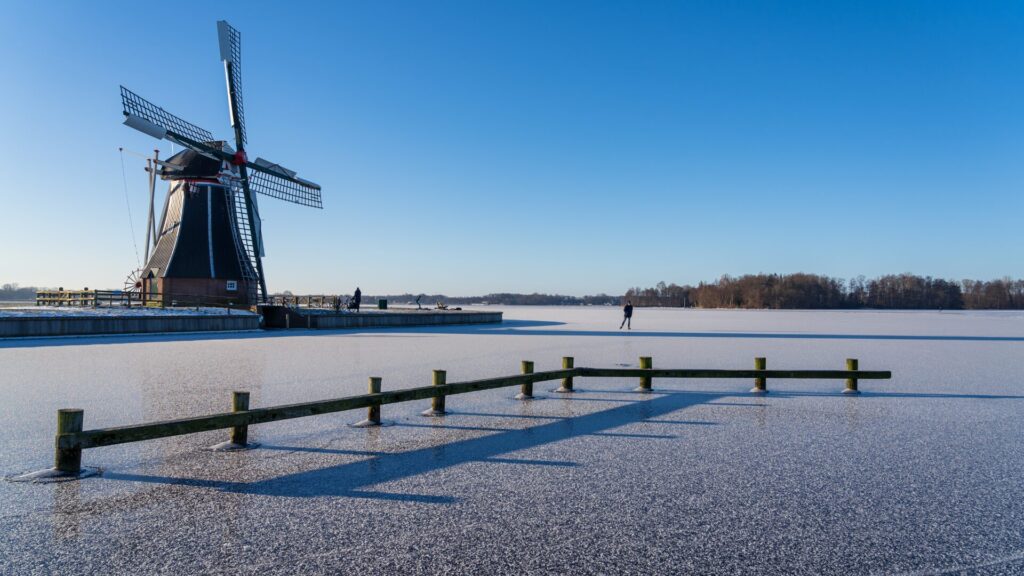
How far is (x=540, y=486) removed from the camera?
18.4 feet

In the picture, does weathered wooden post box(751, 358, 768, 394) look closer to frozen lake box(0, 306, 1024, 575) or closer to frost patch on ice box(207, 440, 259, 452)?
frozen lake box(0, 306, 1024, 575)

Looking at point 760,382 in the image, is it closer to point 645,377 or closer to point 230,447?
point 645,377

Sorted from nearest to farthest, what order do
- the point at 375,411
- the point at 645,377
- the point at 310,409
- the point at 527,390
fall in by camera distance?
1. the point at 310,409
2. the point at 375,411
3. the point at 527,390
4. the point at 645,377

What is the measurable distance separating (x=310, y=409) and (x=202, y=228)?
2953 cm

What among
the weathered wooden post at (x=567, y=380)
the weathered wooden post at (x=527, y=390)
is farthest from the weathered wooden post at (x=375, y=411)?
the weathered wooden post at (x=567, y=380)

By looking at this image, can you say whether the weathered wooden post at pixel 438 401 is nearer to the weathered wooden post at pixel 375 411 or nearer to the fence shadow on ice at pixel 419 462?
the fence shadow on ice at pixel 419 462

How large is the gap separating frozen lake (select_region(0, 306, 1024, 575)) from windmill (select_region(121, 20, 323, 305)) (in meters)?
22.1

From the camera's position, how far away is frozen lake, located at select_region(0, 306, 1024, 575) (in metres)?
4.09

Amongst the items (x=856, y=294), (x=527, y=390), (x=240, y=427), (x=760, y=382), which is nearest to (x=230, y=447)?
(x=240, y=427)

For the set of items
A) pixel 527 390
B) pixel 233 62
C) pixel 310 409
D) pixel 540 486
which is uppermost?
pixel 233 62

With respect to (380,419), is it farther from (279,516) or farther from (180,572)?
(180,572)

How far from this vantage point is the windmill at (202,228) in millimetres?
32250

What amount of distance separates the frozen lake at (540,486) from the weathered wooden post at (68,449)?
292 mm

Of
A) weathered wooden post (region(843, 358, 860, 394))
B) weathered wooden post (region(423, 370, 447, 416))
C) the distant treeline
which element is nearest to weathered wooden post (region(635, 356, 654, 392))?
weathered wooden post (region(843, 358, 860, 394))
